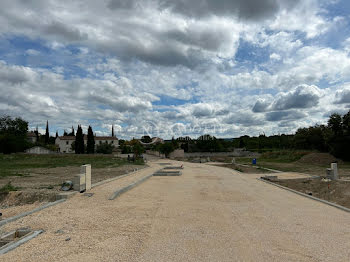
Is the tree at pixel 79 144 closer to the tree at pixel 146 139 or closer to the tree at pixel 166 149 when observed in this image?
the tree at pixel 166 149

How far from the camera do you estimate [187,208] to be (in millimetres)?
8539

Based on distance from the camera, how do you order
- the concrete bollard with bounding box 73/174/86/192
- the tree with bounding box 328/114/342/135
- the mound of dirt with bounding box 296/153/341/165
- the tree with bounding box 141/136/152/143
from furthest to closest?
1. the tree with bounding box 141/136/152/143
2. the tree with bounding box 328/114/342/135
3. the mound of dirt with bounding box 296/153/341/165
4. the concrete bollard with bounding box 73/174/86/192

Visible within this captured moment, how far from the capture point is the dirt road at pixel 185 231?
477 centimetres

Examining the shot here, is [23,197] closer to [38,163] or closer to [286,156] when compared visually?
[38,163]

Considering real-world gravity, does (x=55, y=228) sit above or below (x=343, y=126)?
below

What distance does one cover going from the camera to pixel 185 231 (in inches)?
240

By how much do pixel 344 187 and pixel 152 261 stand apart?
37.6 ft

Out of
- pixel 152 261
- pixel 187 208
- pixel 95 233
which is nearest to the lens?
pixel 152 261

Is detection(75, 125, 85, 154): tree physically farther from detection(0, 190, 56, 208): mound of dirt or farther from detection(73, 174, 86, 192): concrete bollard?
detection(73, 174, 86, 192): concrete bollard

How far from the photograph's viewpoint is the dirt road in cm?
477

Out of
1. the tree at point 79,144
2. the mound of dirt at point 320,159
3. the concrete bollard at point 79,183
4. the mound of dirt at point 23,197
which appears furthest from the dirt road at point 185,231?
the tree at point 79,144

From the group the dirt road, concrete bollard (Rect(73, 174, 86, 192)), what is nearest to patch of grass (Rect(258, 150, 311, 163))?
the dirt road

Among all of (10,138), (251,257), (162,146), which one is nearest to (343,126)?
(251,257)

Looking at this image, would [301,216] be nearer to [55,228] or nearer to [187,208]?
[187,208]
